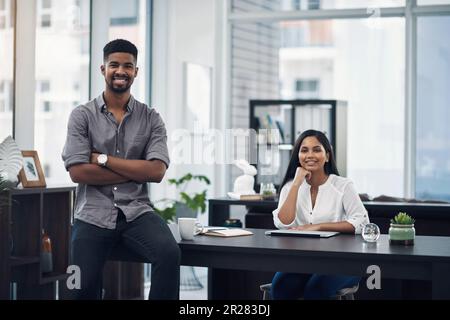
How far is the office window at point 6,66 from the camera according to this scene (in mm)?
5387

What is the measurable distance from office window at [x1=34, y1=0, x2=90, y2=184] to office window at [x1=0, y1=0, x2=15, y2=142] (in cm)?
36

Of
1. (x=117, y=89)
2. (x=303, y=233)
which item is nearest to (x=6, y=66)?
(x=117, y=89)

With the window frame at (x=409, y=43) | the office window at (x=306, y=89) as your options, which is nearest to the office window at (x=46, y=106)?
the window frame at (x=409, y=43)

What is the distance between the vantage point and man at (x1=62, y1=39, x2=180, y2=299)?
338 cm

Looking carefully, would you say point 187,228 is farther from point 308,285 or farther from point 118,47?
point 118,47

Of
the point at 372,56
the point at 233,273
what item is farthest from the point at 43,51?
the point at 372,56

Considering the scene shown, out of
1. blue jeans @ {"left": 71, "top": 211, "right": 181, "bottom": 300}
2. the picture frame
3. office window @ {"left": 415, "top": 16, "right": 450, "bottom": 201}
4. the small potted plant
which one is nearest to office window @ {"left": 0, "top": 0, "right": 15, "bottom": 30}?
the picture frame

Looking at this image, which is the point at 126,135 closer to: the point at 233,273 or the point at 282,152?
the point at 233,273

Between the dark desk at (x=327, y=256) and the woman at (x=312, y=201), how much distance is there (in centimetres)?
28

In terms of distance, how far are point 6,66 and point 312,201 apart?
8.28ft

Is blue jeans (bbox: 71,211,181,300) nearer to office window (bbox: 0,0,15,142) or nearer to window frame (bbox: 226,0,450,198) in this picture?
office window (bbox: 0,0,15,142)

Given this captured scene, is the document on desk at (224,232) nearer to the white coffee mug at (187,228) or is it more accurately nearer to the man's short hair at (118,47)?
the white coffee mug at (187,228)

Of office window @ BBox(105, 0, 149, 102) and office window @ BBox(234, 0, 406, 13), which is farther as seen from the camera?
office window @ BBox(234, 0, 406, 13)

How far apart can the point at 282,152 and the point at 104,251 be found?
15.2ft
